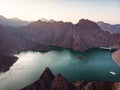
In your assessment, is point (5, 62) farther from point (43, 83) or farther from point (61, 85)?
point (61, 85)

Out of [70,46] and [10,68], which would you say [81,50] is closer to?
[70,46]

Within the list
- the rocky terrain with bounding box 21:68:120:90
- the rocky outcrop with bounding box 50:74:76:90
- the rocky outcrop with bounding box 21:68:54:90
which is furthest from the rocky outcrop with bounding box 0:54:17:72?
the rocky outcrop with bounding box 50:74:76:90

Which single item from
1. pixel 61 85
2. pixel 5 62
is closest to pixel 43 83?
pixel 61 85

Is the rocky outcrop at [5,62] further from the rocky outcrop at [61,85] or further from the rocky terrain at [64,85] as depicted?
the rocky outcrop at [61,85]

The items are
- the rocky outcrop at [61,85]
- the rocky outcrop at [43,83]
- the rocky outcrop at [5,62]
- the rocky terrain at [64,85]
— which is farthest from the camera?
the rocky outcrop at [5,62]

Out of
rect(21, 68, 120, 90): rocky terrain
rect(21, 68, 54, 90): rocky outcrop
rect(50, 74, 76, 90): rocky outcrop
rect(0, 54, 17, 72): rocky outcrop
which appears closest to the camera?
rect(21, 68, 120, 90): rocky terrain

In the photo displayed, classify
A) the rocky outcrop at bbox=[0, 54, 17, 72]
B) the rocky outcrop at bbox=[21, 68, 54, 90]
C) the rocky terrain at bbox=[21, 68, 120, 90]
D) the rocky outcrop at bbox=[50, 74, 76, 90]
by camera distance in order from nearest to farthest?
the rocky terrain at bbox=[21, 68, 120, 90] → the rocky outcrop at bbox=[50, 74, 76, 90] → the rocky outcrop at bbox=[21, 68, 54, 90] → the rocky outcrop at bbox=[0, 54, 17, 72]

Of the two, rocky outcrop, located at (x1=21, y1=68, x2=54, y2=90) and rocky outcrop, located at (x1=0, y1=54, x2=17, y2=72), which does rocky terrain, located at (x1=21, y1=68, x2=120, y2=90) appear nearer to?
rocky outcrop, located at (x1=21, y1=68, x2=54, y2=90)

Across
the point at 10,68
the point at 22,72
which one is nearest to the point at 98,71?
the point at 22,72

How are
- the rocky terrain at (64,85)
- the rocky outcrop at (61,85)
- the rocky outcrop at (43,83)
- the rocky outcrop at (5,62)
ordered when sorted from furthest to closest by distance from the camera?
1. the rocky outcrop at (5,62)
2. the rocky outcrop at (43,83)
3. the rocky outcrop at (61,85)
4. the rocky terrain at (64,85)

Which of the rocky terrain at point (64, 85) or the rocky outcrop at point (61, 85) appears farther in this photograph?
the rocky outcrop at point (61, 85)

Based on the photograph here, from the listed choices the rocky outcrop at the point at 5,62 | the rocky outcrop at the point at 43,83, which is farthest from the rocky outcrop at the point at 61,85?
the rocky outcrop at the point at 5,62

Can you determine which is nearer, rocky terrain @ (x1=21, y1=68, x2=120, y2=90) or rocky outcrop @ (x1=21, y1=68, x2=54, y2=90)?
rocky terrain @ (x1=21, y1=68, x2=120, y2=90)
